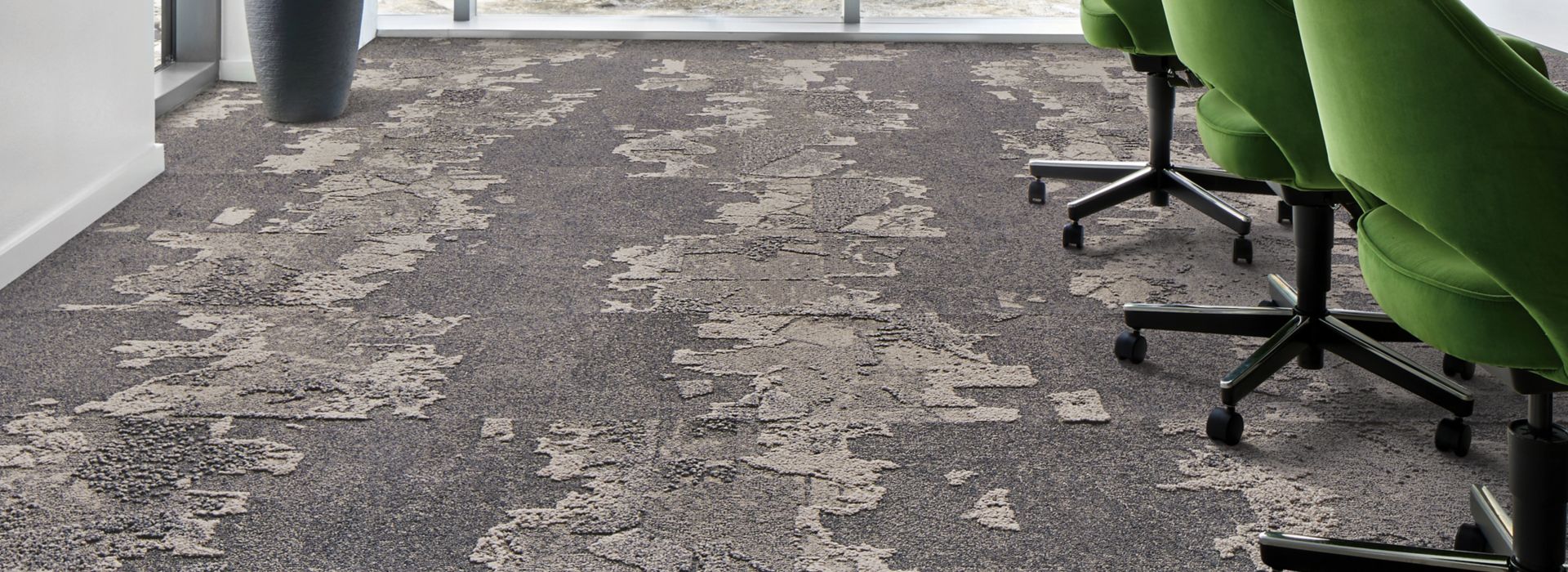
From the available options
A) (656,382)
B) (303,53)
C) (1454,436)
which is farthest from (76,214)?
(1454,436)

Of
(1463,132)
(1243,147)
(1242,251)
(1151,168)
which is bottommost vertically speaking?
(1242,251)

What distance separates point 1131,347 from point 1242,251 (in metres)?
0.74

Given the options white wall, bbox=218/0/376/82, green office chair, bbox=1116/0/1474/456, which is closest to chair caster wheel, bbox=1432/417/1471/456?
green office chair, bbox=1116/0/1474/456

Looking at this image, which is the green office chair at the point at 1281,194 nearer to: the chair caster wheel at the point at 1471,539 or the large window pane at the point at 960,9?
the chair caster wheel at the point at 1471,539

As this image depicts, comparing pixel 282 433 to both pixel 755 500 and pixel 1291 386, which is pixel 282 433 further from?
pixel 1291 386

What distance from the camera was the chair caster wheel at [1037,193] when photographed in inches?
136

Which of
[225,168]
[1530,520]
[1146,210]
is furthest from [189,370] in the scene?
[1146,210]

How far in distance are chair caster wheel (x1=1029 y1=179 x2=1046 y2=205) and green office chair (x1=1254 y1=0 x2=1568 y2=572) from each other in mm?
1896

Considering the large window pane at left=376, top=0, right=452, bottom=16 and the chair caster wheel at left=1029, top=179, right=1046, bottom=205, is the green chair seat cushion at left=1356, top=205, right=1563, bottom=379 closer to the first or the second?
the chair caster wheel at left=1029, top=179, right=1046, bottom=205

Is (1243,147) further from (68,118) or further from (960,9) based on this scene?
(960,9)

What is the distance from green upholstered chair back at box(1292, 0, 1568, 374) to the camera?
114cm

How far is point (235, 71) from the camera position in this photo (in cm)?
494

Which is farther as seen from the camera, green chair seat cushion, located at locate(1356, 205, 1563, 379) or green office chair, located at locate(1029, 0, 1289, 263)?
green office chair, located at locate(1029, 0, 1289, 263)

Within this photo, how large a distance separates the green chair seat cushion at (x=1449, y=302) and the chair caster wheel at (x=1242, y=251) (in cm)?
145
